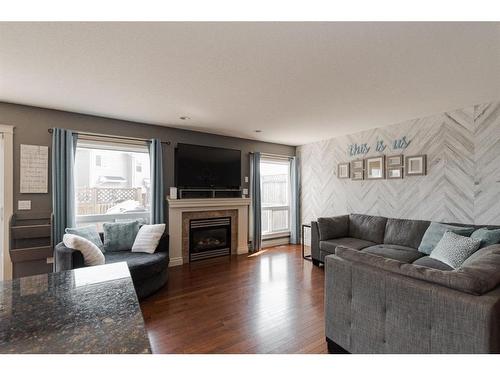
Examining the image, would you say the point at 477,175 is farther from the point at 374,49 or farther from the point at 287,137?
the point at 287,137

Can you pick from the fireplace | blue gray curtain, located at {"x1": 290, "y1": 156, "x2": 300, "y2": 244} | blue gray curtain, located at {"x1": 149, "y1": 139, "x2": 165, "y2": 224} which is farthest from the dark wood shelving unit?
blue gray curtain, located at {"x1": 290, "y1": 156, "x2": 300, "y2": 244}

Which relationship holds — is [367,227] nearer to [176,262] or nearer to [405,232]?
[405,232]

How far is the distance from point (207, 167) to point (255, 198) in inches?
49.9

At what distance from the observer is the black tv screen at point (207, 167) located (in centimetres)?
416

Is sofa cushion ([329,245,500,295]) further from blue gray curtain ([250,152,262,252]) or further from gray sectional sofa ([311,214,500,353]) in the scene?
blue gray curtain ([250,152,262,252])

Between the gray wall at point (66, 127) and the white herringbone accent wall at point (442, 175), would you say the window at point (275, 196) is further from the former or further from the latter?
the gray wall at point (66, 127)

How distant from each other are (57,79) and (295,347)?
329 centimetres

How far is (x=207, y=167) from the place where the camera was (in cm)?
441

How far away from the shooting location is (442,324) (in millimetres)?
1279

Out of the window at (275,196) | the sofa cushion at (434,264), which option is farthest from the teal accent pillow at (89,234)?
the sofa cushion at (434,264)

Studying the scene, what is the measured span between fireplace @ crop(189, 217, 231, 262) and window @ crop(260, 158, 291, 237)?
105 centimetres

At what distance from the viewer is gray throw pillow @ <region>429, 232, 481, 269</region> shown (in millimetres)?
2400
